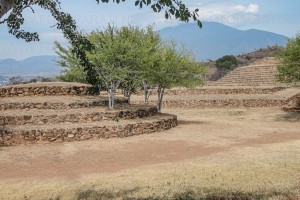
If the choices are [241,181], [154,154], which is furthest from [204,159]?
[241,181]

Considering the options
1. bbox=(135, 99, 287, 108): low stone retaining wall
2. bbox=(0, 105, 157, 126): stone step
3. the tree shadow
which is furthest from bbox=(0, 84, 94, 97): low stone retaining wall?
bbox=(135, 99, 287, 108): low stone retaining wall

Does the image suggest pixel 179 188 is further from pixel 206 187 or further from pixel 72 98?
pixel 72 98

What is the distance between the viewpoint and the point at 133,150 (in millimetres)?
16516

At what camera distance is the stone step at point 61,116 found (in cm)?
1936

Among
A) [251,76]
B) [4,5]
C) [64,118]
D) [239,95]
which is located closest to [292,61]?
[239,95]

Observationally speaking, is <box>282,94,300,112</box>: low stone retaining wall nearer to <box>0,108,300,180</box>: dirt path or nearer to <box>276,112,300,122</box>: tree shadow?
<box>276,112,300,122</box>: tree shadow

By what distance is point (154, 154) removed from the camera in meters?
15.6

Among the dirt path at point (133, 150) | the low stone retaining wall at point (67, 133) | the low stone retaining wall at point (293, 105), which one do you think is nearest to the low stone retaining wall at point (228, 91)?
the low stone retaining wall at point (293, 105)

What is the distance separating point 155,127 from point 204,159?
8037 millimetres

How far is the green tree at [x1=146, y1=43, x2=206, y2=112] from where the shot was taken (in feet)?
86.0

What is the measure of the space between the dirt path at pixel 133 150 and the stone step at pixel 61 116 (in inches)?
87.0

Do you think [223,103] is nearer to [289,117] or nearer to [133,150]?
[289,117]

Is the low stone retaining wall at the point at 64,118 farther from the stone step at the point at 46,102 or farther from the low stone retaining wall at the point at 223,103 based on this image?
the low stone retaining wall at the point at 223,103

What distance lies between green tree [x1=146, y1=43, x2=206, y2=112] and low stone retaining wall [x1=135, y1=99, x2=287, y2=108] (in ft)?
Result: 36.7
